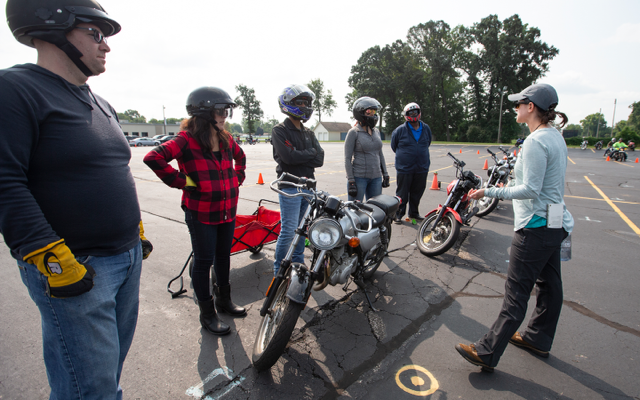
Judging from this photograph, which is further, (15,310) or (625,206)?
(625,206)

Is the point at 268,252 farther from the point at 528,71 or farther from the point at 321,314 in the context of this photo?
the point at 528,71

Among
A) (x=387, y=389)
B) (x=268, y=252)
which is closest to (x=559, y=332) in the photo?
(x=387, y=389)

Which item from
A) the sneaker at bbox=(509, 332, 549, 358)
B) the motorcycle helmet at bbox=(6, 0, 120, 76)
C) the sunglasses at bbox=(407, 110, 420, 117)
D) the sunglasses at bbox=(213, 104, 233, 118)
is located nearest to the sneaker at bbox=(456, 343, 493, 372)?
the sneaker at bbox=(509, 332, 549, 358)

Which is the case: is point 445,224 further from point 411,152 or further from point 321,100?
point 321,100

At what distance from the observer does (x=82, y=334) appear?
1.36 meters

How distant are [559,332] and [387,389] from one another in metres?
1.83

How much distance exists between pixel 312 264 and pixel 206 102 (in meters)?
1.58

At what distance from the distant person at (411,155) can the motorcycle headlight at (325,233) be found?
3717 mm

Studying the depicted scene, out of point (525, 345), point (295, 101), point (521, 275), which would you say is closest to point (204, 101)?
point (295, 101)

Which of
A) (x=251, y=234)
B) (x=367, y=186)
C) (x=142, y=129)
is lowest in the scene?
(x=251, y=234)

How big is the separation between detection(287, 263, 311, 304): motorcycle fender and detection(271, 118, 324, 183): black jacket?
1.30 m

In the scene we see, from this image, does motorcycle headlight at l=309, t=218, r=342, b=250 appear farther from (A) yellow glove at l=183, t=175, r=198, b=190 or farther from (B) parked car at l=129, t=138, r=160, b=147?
(B) parked car at l=129, t=138, r=160, b=147

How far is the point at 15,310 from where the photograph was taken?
3.19m

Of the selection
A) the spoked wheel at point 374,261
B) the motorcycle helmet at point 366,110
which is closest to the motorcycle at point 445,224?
the spoked wheel at point 374,261
